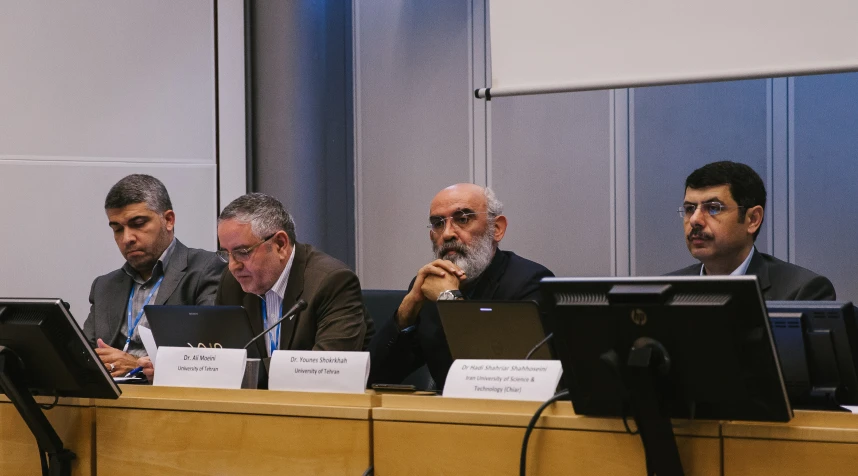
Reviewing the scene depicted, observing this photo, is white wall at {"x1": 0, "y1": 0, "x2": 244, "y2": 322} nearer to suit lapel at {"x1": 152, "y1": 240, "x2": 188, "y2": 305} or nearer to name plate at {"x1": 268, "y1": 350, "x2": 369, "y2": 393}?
suit lapel at {"x1": 152, "y1": 240, "x2": 188, "y2": 305}

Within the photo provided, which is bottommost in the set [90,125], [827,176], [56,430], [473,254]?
[56,430]

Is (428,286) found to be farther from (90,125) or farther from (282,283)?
(90,125)

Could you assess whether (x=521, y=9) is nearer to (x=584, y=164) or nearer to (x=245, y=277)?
(x=584, y=164)

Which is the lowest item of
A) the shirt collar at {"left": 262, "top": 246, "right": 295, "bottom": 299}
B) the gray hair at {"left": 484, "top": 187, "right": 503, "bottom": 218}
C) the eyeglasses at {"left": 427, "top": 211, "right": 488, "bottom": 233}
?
the shirt collar at {"left": 262, "top": 246, "right": 295, "bottom": 299}

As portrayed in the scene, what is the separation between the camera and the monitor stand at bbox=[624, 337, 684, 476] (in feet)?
4.88

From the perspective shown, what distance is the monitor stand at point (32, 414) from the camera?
81.3 inches

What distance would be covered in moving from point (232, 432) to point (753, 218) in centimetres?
176

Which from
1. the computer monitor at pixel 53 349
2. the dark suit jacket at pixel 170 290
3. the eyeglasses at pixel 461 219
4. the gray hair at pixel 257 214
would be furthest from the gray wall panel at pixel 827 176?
the computer monitor at pixel 53 349

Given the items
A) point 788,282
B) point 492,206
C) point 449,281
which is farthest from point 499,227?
point 788,282

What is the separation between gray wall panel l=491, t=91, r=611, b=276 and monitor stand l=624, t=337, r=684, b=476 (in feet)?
8.09

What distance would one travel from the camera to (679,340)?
150 centimetres

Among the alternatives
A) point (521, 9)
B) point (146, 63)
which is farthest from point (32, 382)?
point (146, 63)

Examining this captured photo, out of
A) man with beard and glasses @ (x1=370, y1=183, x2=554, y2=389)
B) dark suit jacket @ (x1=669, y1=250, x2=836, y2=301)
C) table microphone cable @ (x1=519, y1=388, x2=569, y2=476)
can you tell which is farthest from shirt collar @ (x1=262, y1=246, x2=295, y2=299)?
table microphone cable @ (x1=519, y1=388, x2=569, y2=476)

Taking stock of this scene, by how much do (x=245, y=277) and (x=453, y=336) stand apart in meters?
0.91
